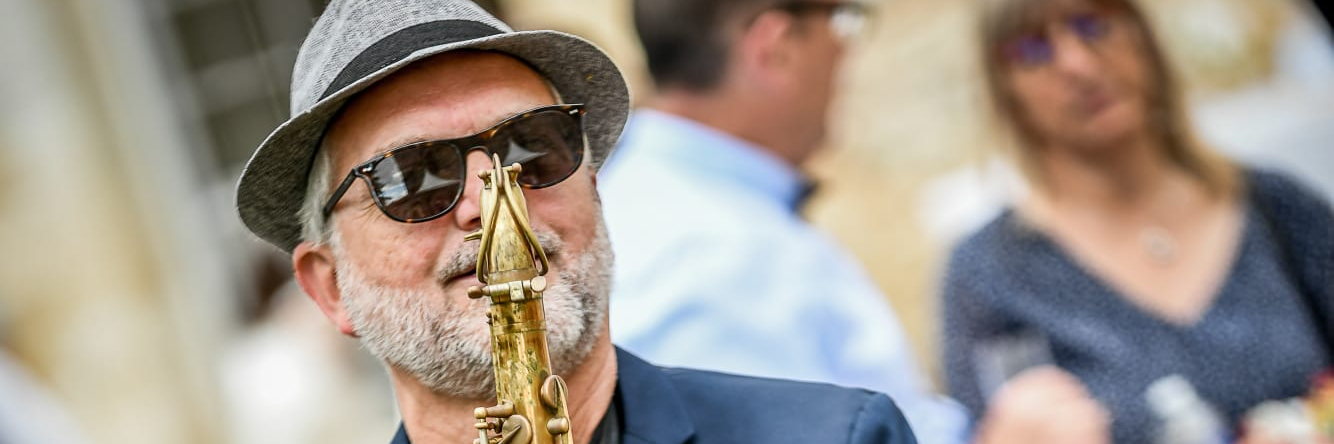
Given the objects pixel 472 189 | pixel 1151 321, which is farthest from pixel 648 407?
pixel 1151 321

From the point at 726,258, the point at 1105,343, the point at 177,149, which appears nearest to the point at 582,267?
the point at 726,258

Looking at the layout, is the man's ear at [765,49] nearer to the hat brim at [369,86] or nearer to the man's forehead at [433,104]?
the hat brim at [369,86]

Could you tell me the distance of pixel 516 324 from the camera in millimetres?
1838

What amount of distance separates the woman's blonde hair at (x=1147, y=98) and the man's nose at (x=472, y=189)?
235cm

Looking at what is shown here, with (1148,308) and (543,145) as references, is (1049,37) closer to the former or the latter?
(1148,308)

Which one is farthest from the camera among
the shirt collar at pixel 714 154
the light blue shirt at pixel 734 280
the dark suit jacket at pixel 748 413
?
the shirt collar at pixel 714 154

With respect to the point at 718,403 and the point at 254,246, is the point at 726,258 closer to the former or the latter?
the point at 718,403

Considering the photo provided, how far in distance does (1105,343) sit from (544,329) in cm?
239

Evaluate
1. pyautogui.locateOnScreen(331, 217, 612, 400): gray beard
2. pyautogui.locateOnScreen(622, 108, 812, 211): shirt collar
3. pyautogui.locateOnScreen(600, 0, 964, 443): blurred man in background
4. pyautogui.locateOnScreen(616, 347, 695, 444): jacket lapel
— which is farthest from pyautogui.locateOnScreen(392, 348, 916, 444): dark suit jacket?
pyautogui.locateOnScreen(622, 108, 812, 211): shirt collar

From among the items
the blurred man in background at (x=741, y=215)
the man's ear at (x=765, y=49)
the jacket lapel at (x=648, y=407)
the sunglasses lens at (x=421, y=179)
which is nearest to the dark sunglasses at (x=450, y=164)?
the sunglasses lens at (x=421, y=179)

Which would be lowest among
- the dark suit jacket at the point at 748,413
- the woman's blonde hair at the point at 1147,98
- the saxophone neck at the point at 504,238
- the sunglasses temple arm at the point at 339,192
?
the woman's blonde hair at the point at 1147,98

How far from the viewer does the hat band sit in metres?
2.12

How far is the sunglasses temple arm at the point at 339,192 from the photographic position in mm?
2143

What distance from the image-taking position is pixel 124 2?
9.49 meters
